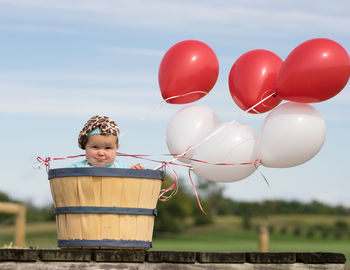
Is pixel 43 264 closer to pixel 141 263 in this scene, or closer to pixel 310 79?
→ pixel 141 263

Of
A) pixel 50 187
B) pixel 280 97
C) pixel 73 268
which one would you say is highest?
pixel 280 97

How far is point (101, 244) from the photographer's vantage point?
12.5 feet

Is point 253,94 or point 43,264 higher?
point 253,94

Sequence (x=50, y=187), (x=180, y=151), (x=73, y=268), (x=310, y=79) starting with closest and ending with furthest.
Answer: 1. (x=73, y=268)
2. (x=50, y=187)
3. (x=310, y=79)
4. (x=180, y=151)

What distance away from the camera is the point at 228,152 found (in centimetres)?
479

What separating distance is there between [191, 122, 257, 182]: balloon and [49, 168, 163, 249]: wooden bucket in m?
1.02

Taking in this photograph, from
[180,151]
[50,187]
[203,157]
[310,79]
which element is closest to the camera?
[50,187]

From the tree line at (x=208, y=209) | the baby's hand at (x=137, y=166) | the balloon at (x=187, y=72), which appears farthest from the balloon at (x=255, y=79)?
the tree line at (x=208, y=209)

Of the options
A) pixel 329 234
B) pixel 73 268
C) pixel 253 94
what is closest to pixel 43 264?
pixel 73 268

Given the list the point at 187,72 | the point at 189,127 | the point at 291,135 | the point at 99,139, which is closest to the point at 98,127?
the point at 99,139

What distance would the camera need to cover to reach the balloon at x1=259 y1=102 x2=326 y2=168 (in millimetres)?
Result: 4598

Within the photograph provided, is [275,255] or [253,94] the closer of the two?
[275,255]

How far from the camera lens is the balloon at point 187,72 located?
5199 mm

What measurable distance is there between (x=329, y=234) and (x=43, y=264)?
59.2 ft
